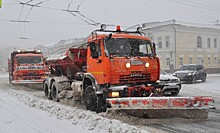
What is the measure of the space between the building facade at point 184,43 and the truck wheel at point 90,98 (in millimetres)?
39292

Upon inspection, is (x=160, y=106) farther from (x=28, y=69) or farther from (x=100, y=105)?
(x=28, y=69)

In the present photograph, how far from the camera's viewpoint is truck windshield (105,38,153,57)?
9688mm

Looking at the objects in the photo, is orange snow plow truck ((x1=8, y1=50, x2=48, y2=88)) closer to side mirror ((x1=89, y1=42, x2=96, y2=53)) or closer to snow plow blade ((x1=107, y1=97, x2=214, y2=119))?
side mirror ((x1=89, y1=42, x2=96, y2=53))

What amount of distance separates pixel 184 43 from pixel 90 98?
138ft

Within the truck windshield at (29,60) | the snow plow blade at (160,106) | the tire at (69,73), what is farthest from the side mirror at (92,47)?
the truck windshield at (29,60)

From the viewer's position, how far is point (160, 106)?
8328 millimetres

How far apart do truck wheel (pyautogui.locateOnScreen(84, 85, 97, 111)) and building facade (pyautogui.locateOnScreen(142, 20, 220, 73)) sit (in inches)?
1547

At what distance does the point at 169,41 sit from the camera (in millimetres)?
50000

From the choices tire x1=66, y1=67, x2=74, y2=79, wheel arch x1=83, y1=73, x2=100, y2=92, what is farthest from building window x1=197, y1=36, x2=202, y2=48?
wheel arch x1=83, y1=73, x2=100, y2=92

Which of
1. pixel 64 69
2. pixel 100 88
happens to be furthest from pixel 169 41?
pixel 100 88

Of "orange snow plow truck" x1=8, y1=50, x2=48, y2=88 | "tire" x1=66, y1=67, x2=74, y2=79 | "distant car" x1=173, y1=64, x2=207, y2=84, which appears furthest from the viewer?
"distant car" x1=173, y1=64, x2=207, y2=84

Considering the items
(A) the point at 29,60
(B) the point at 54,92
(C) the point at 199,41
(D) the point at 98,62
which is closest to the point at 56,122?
(D) the point at 98,62

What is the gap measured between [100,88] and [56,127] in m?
2.36

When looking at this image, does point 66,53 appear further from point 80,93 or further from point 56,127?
point 56,127
